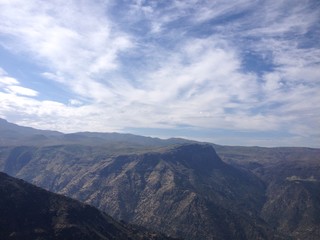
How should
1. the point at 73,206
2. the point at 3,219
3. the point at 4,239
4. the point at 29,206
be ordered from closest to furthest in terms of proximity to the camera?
the point at 4,239 → the point at 3,219 → the point at 29,206 → the point at 73,206

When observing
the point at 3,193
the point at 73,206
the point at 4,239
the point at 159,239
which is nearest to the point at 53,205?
the point at 73,206

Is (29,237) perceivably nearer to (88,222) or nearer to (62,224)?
(62,224)

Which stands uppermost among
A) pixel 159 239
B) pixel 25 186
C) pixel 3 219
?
pixel 25 186

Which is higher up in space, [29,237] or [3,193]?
[3,193]

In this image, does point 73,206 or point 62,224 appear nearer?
point 62,224

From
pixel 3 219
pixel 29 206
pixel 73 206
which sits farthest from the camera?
pixel 73 206

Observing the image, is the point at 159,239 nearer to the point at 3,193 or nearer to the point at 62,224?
the point at 62,224
